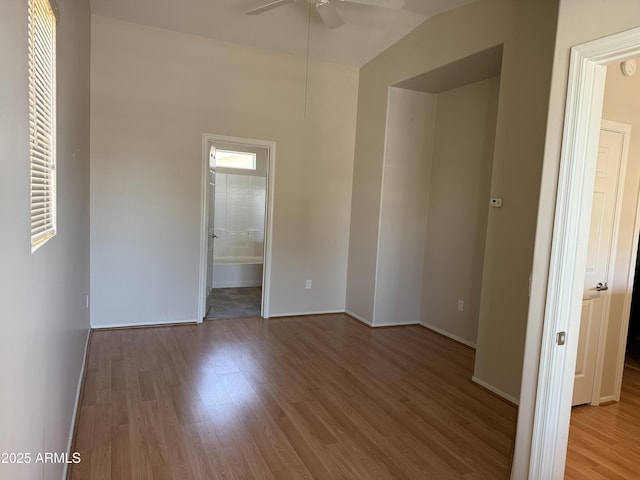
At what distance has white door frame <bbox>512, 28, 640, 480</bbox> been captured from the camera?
1.76 metres

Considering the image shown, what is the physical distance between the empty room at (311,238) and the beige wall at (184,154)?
0.8 inches

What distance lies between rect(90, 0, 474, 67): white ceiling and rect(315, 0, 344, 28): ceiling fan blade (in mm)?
563

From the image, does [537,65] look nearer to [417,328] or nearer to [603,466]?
[603,466]

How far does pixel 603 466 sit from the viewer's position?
7.72 feet

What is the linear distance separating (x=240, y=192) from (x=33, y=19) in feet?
19.3

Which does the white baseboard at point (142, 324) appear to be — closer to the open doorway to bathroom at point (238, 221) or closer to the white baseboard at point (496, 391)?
the open doorway to bathroom at point (238, 221)

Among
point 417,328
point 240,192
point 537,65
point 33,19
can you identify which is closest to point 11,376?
point 33,19

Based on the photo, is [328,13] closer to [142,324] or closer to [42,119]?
[42,119]

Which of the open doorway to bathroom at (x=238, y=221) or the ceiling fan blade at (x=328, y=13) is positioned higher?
the ceiling fan blade at (x=328, y=13)

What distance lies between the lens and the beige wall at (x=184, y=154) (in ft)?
13.5

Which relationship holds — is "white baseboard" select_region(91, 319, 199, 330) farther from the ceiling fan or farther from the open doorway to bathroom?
the ceiling fan

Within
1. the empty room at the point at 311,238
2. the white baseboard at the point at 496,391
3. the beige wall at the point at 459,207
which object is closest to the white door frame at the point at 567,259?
the empty room at the point at 311,238

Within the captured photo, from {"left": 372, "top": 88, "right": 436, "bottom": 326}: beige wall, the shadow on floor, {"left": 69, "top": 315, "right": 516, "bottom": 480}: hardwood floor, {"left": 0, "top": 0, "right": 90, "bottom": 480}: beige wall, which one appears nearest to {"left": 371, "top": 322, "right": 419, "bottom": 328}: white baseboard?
{"left": 372, "top": 88, "right": 436, "bottom": 326}: beige wall

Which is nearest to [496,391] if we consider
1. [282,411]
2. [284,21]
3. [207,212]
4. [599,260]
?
[599,260]
